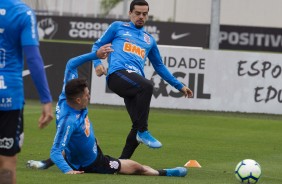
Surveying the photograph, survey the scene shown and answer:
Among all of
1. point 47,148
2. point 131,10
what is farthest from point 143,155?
point 131,10

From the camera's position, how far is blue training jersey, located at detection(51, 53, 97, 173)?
10.0 metres

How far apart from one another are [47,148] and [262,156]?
3079 mm

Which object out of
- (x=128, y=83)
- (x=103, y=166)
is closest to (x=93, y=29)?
(x=128, y=83)

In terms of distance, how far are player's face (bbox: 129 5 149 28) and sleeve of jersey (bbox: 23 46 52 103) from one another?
4886 millimetres

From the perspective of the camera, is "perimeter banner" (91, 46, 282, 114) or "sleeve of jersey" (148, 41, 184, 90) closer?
"sleeve of jersey" (148, 41, 184, 90)

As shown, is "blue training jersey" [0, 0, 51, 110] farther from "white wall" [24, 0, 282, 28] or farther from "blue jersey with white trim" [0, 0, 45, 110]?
"white wall" [24, 0, 282, 28]

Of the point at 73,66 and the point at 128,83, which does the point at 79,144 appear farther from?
the point at 128,83

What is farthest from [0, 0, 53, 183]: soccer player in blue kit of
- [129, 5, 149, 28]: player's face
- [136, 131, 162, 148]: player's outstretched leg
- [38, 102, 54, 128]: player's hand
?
[129, 5, 149, 28]: player's face

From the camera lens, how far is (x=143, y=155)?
13648 mm

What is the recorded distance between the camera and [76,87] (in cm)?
979

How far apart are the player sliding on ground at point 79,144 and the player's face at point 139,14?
48.7 inches

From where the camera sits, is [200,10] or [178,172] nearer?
[178,172]

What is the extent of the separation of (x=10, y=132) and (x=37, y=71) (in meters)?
0.55

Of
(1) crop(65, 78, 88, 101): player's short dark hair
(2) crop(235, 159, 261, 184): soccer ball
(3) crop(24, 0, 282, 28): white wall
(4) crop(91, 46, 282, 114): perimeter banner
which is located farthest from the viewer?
(3) crop(24, 0, 282, 28): white wall
